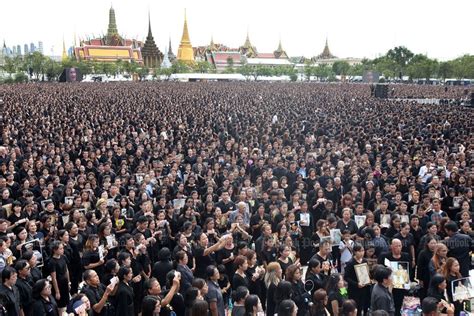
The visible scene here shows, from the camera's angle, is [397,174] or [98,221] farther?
[397,174]

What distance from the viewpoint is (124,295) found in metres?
5.84

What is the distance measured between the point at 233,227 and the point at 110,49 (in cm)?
9628

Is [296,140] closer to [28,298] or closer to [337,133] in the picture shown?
[337,133]

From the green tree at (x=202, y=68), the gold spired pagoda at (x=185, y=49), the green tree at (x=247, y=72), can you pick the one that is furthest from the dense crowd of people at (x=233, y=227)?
the gold spired pagoda at (x=185, y=49)

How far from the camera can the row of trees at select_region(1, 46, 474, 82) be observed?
74.8 meters

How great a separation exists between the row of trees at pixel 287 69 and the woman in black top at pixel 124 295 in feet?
225

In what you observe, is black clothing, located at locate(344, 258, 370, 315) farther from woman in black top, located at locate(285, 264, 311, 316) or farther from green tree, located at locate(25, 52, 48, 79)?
green tree, located at locate(25, 52, 48, 79)

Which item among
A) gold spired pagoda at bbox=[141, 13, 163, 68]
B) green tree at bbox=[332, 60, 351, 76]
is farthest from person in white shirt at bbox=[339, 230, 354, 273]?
gold spired pagoda at bbox=[141, 13, 163, 68]

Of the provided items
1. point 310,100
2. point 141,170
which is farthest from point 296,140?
point 310,100

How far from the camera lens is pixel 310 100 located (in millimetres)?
33812

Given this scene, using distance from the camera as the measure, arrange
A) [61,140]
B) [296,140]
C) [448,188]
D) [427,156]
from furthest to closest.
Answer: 1. [296,140]
2. [61,140]
3. [427,156]
4. [448,188]

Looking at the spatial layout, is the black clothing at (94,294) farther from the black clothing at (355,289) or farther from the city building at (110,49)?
the city building at (110,49)

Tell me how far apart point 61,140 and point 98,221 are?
8342 mm

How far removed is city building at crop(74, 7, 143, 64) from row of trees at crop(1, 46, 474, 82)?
954 cm
